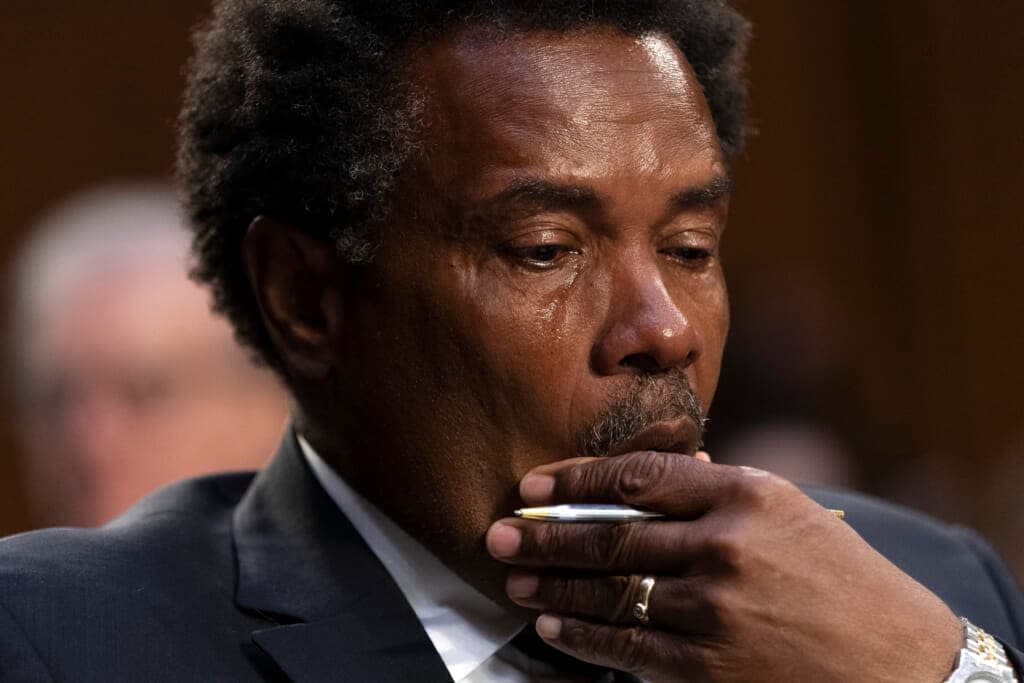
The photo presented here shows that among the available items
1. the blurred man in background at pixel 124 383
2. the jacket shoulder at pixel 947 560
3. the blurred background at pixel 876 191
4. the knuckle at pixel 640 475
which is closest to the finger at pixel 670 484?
the knuckle at pixel 640 475

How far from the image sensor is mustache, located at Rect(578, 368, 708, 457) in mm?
2146

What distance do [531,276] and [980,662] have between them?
86 cm

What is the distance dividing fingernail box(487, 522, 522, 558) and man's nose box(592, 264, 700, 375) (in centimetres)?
28

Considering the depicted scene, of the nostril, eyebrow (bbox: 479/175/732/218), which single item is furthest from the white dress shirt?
eyebrow (bbox: 479/175/732/218)

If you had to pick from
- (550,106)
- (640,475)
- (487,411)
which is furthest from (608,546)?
(550,106)

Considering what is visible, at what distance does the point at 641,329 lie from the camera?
2.14 m

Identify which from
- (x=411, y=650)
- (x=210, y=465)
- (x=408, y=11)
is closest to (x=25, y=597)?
(x=411, y=650)

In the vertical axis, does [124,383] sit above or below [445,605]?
below

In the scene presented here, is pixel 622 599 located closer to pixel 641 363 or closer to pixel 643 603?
pixel 643 603

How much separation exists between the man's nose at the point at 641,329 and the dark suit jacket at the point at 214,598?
1.79 feet

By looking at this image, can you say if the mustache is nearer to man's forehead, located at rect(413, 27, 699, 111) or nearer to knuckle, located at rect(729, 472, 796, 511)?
knuckle, located at rect(729, 472, 796, 511)

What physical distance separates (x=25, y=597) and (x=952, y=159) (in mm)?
4351

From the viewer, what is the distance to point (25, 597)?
2.18 metres

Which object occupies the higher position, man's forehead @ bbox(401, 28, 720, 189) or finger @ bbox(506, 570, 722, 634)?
man's forehead @ bbox(401, 28, 720, 189)
